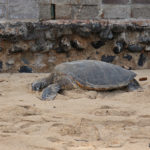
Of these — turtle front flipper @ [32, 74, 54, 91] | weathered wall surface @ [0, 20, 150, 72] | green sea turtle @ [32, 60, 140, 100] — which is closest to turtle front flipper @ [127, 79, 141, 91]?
green sea turtle @ [32, 60, 140, 100]

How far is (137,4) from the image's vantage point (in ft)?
19.1

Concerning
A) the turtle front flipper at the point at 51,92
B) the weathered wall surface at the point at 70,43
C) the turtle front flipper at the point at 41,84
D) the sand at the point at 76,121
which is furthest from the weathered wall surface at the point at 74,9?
the sand at the point at 76,121

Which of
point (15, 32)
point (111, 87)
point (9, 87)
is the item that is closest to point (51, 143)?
point (111, 87)

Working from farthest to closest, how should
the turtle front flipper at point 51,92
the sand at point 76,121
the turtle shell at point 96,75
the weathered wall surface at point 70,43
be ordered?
the weathered wall surface at point 70,43 → the turtle shell at point 96,75 → the turtle front flipper at point 51,92 → the sand at point 76,121

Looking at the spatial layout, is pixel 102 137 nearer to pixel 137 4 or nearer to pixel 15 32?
pixel 15 32

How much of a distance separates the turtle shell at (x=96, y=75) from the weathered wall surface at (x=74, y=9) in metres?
1.92

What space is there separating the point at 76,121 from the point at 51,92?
1.24 meters

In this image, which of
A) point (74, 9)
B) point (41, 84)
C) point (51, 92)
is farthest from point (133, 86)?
point (74, 9)

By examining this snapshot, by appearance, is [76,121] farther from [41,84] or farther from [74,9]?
[74,9]

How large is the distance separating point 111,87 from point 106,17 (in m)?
2.46

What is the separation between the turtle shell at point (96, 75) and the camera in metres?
3.76

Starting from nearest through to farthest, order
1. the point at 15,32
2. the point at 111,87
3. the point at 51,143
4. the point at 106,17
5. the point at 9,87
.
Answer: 1. the point at 51,143
2. the point at 111,87
3. the point at 9,87
4. the point at 15,32
5. the point at 106,17

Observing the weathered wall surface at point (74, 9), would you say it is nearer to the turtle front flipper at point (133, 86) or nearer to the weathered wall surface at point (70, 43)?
the weathered wall surface at point (70, 43)

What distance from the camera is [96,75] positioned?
3828 millimetres
